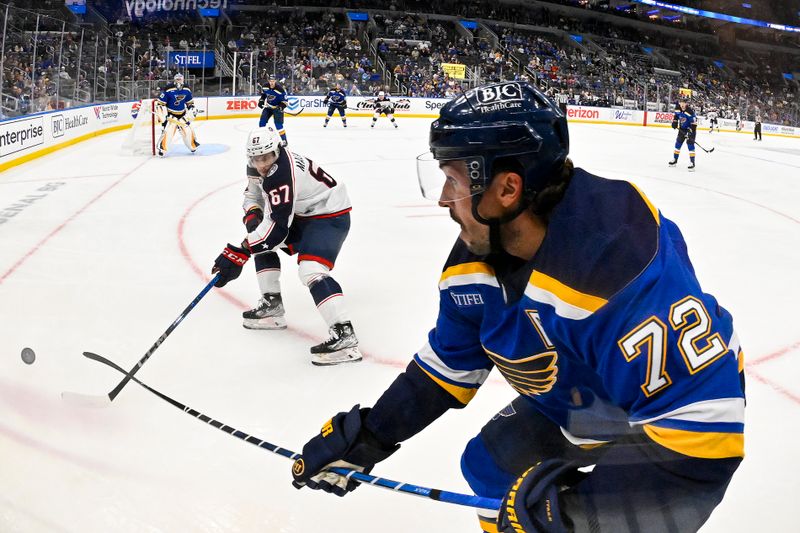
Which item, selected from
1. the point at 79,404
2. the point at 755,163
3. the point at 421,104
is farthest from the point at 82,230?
the point at 421,104

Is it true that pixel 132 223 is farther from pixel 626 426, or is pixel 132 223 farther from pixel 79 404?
pixel 626 426

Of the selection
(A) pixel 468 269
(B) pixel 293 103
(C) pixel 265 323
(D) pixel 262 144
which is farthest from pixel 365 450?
(B) pixel 293 103

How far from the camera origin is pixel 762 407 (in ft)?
10.5

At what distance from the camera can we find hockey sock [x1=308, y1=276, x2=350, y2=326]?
374cm

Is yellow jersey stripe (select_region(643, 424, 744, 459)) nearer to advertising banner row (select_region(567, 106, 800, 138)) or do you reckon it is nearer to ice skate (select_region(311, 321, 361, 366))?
ice skate (select_region(311, 321, 361, 366))

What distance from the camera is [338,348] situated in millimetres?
3652

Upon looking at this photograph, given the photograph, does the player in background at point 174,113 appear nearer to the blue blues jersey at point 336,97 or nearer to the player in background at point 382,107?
the blue blues jersey at point 336,97

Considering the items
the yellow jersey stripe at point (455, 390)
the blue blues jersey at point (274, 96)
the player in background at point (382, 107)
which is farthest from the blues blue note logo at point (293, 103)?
the yellow jersey stripe at point (455, 390)

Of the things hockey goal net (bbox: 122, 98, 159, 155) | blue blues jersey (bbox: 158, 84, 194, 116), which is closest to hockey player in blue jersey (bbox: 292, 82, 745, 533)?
blue blues jersey (bbox: 158, 84, 194, 116)

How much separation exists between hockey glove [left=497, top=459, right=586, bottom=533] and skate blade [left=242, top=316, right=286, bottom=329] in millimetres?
3136

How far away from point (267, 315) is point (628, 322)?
3.35 m

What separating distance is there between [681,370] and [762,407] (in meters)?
2.60

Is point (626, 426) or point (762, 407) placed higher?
point (626, 426)

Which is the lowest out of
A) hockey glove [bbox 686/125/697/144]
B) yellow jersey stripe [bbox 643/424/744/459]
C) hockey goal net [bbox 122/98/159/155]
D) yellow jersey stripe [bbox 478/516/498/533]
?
yellow jersey stripe [bbox 478/516/498/533]
